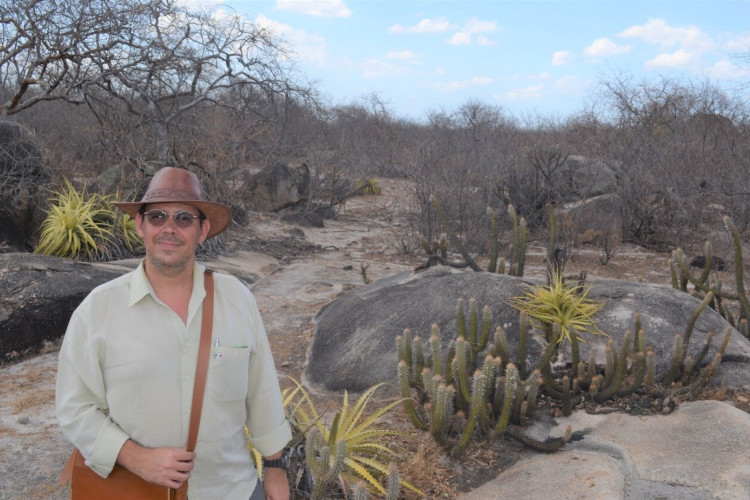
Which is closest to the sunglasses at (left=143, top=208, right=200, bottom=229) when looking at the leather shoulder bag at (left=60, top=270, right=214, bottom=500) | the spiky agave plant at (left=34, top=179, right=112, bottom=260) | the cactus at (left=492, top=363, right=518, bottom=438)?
the leather shoulder bag at (left=60, top=270, right=214, bottom=500)

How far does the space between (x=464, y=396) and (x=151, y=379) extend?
2.58 meters

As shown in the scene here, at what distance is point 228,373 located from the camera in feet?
6.72

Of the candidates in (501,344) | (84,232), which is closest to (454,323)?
(501,344)

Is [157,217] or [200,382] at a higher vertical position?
[157,217]

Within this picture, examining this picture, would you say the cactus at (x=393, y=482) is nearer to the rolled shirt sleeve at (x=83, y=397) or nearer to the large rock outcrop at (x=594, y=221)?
the rolled shirt sleeve at (x=83, y=397)

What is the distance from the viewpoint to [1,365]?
218 inches

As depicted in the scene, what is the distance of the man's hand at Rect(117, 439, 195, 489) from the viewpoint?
74.3 inches

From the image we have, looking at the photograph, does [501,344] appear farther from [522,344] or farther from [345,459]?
[345,459]

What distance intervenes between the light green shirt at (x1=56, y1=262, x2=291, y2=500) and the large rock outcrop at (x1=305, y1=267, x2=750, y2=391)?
310 cm

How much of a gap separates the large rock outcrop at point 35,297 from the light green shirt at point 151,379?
4.25 metres

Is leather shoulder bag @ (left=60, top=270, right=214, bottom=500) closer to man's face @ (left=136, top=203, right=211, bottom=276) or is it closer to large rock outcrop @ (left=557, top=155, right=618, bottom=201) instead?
man's face @ (left=136, top=203, right=211, bottom=276)

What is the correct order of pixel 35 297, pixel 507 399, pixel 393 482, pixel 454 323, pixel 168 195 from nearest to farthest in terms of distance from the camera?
pixel 168 195 → pixel 393 482 → pixel 507 399 → pixel 454 323 → pixel 35 297

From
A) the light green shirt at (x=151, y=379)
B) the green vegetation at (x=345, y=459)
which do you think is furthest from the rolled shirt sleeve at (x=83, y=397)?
the green vegetation at (x=345, y=459)

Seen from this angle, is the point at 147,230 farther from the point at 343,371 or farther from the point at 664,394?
the point at 664,394
